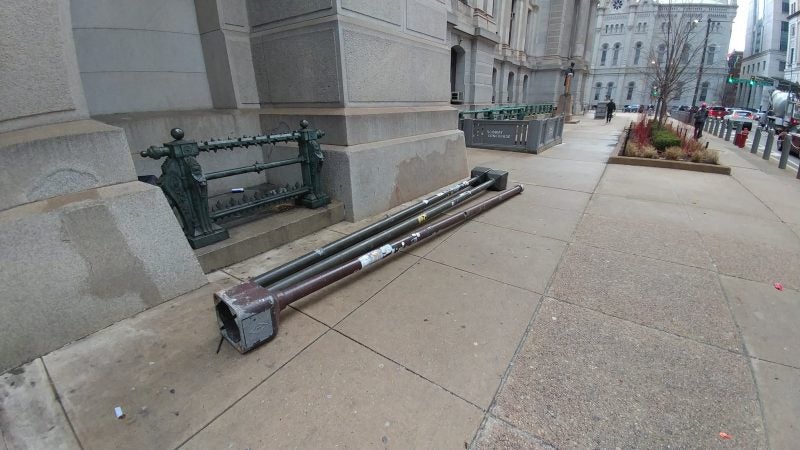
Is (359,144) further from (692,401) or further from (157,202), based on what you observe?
(692,401)

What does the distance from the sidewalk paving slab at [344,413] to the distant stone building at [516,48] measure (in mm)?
16332

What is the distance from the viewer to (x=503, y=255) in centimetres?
371

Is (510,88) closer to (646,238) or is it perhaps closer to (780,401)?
(646,238)

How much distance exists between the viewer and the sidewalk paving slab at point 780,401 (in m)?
1.73

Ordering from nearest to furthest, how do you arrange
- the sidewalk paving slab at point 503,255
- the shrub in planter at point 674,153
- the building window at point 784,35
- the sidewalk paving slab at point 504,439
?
1. the sidewalk paving slab at point 504,439
2. the sidewalk paving slab at point 503,255
3. the shrub in planter at point 674,153
4. the building window at point 784,35

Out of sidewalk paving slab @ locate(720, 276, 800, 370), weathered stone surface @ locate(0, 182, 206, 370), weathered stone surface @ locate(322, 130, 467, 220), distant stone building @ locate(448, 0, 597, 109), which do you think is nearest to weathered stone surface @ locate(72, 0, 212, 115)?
weathered stone surface @ locate(322, 130, 467, 220)

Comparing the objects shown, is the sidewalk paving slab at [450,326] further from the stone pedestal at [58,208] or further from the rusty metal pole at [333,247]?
the stone pedestal at [58,208]

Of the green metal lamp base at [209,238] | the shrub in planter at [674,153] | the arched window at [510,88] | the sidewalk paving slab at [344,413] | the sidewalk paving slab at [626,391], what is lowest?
the sidewalk paving slab at [626,391]

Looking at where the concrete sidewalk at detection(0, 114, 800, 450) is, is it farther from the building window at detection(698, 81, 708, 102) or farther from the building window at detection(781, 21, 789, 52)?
the building window at detection(781, 21, 789, 52)

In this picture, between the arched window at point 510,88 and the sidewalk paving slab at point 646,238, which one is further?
the arched window at point 510,88

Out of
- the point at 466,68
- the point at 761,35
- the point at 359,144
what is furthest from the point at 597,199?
the point at 761,35

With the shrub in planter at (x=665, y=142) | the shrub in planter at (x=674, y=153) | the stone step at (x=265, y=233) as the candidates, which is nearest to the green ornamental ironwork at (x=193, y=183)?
the stone step at (x=265, y=233)

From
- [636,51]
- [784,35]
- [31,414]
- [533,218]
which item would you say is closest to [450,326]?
[31,414]

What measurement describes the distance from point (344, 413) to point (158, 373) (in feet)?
3.95
